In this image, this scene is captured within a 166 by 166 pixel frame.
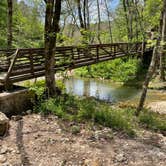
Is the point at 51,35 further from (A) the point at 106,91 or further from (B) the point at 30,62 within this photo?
(A) the point at 106,91

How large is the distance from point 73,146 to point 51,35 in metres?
3.26

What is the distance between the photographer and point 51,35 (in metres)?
7.41

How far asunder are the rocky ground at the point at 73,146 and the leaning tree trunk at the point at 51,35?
161 cm

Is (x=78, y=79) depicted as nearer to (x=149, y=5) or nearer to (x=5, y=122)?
(x=149, y=5)

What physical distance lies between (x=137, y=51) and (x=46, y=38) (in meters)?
15.1

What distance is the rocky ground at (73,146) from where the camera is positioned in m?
4.80

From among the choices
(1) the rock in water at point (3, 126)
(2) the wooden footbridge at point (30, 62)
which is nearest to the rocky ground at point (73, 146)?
(1) the rock in water at point (3, 126)

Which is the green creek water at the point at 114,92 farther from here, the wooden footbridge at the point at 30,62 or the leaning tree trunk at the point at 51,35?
the leaning tree trunk at the point at 51,35

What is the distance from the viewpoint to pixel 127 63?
23.0 meters

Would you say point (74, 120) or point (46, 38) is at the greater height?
point (46, 38)

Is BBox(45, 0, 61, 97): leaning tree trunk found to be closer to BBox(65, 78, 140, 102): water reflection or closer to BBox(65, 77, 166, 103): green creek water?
BBox(65, 77, 166, 103): green creek water

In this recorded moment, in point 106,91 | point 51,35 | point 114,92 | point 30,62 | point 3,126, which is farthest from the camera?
point 106,91

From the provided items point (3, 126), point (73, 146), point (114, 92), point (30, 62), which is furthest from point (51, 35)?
point (114, 92)

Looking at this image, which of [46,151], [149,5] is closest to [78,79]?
[149,5]
